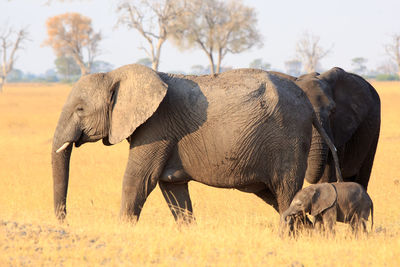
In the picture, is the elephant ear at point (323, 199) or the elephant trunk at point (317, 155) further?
the elephant trunk at point (317, 155)

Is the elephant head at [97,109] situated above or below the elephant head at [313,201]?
above

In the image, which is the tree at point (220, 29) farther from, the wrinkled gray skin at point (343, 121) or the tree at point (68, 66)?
the tree at point (68, 66)

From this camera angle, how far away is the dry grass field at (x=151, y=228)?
5.76 meters

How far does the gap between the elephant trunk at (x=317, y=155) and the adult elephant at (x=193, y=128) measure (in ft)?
3.42

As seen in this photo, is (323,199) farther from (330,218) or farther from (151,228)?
(151,228)

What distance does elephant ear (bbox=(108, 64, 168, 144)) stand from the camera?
735cm

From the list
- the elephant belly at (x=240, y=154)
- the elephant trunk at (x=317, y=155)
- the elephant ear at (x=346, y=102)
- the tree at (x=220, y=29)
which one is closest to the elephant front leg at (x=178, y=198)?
the elephant belly at (x=240, y=154)

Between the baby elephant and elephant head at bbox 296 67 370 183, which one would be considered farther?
elephant head at bbox 296 67 370 183

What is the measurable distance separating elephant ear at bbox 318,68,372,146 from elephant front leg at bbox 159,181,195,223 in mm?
2786

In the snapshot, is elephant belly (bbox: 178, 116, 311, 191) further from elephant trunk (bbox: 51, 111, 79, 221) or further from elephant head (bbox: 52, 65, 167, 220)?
elephant trunk (bbox: 51, 111, 79, 221)

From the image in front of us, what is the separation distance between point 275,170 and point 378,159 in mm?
9525

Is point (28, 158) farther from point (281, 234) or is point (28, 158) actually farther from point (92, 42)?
point (92, 42)

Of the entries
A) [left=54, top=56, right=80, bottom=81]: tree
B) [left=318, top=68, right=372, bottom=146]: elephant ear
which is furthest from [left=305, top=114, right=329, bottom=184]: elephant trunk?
[left=54, top=56, right=80, bottom=81]: tree

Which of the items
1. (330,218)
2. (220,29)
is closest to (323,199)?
(330,218)
